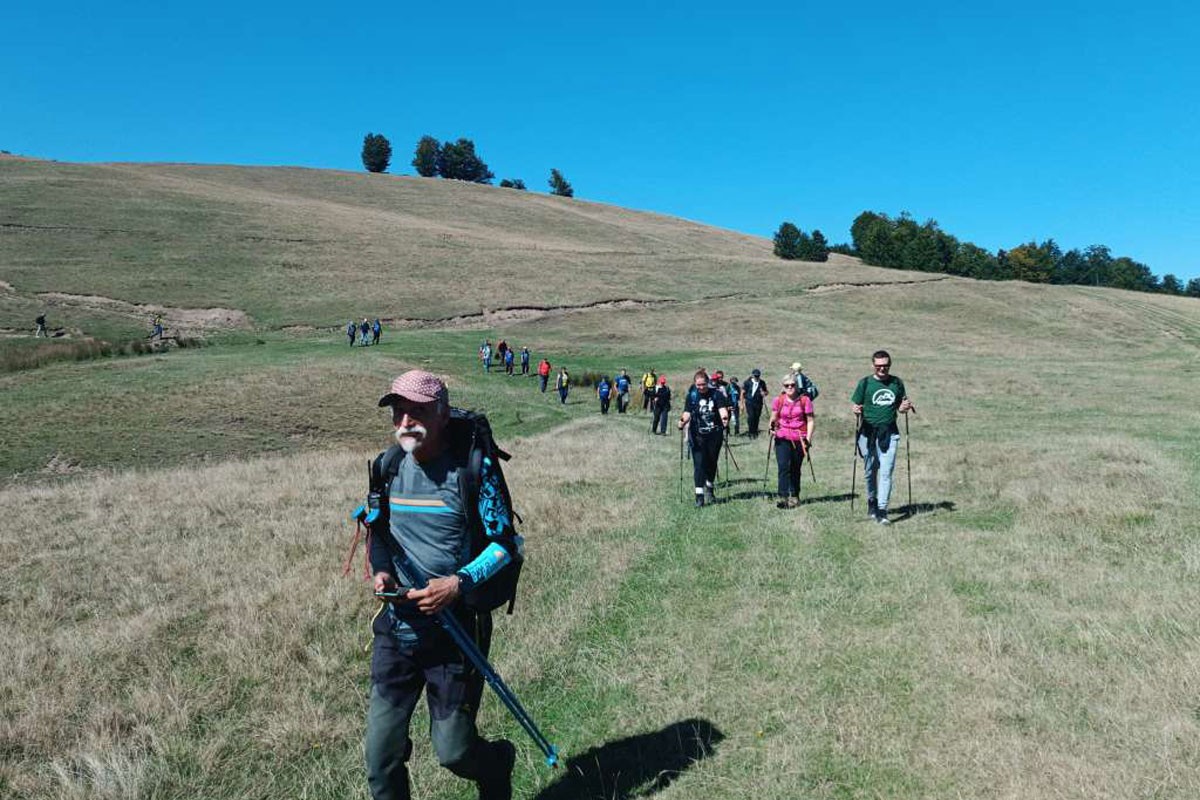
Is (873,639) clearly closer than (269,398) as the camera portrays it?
Yes

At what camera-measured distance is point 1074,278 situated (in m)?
136

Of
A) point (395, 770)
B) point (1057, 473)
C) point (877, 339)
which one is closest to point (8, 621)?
point (395, 770)

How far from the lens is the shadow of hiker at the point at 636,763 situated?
15.4ft

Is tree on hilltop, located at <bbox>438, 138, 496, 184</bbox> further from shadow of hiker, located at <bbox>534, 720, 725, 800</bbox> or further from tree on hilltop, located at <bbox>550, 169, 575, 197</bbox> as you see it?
shadow of hiker, located at <bbox>534, 720, 725, 800</bbox>

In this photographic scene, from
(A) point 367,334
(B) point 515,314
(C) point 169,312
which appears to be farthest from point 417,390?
(C) point 169,312

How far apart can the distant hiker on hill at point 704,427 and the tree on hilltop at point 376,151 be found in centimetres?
16615

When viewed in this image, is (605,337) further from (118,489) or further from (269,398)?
(118,489)

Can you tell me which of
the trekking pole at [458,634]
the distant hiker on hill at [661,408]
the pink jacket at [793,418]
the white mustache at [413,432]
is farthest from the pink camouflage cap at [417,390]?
the distant hiker on hill at [661,408]

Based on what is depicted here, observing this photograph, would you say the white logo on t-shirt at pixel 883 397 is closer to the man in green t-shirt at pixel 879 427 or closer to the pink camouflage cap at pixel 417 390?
the man in green t-shirt at pixel 879 427

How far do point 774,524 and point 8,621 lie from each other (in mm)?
8815

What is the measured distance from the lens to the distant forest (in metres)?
101

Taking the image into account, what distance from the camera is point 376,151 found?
539 ft

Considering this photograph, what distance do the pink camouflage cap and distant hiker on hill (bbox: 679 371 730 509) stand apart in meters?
8.76

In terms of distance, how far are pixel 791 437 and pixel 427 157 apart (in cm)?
17054
